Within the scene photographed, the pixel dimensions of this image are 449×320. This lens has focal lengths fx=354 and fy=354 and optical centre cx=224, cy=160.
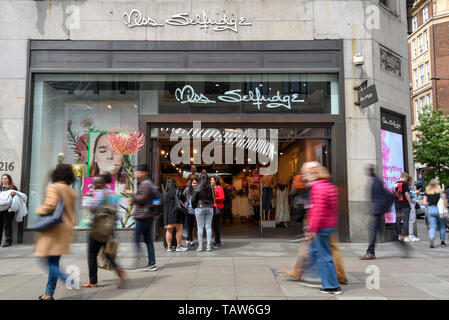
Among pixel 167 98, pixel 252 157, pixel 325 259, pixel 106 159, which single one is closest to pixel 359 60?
pixel 252 157

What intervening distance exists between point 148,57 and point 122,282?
6.93 metres

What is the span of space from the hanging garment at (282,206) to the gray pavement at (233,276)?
5.30 meters

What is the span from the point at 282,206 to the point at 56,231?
10980mm

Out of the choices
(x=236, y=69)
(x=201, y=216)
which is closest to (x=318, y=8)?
(x=236, y=69)

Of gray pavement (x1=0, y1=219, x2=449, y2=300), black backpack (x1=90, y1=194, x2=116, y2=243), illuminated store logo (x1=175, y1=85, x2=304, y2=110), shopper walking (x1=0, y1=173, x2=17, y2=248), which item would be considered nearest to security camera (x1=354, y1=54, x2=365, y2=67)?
illuminated store logo (x1=175, y1=85, x2=304, y2=110)

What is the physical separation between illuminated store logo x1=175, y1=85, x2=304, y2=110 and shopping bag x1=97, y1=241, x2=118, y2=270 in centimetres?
588

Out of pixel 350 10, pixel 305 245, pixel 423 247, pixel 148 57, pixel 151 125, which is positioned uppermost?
pixel 350 10

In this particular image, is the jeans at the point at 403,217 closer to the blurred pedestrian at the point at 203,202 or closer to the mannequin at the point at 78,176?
the blurred pedestrian at the point at 203,202

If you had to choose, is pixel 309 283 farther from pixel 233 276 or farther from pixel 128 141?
pixel 128 141

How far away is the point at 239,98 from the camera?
1043cm

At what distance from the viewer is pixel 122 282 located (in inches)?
211

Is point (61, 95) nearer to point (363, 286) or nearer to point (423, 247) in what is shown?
point (363, 286)

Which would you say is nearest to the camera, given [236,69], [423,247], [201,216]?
[201,216]
